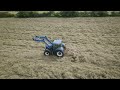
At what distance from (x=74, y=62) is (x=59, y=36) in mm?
2389

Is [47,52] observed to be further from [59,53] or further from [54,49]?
[59,53]

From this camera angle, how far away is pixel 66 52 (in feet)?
16.9

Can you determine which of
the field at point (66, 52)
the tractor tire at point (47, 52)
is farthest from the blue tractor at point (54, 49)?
the field at point (66, 52)

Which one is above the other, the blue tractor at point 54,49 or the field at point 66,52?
the blue tractor at point 54,49

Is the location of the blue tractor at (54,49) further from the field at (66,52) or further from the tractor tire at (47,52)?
the field at (66,52)

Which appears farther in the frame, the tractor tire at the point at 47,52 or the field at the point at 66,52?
the tractor tire at the point at 47,52

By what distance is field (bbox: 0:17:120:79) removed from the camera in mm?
4027

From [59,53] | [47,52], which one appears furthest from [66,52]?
[47,52]

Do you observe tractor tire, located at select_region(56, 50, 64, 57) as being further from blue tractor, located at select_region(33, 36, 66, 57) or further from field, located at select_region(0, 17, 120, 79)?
field, located at select_region(0, 17, 120, 79)

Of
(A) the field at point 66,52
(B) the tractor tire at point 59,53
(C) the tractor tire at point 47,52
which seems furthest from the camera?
(C) the tractor tire at point 47,52

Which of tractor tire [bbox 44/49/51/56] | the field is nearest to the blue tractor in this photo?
tractor tire [bbox 44/49/51/56]

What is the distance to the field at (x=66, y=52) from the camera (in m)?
4.03

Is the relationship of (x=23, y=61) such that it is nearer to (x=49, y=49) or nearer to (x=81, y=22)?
(x=49, y=49)

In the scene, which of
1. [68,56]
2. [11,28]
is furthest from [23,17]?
[68,56]
